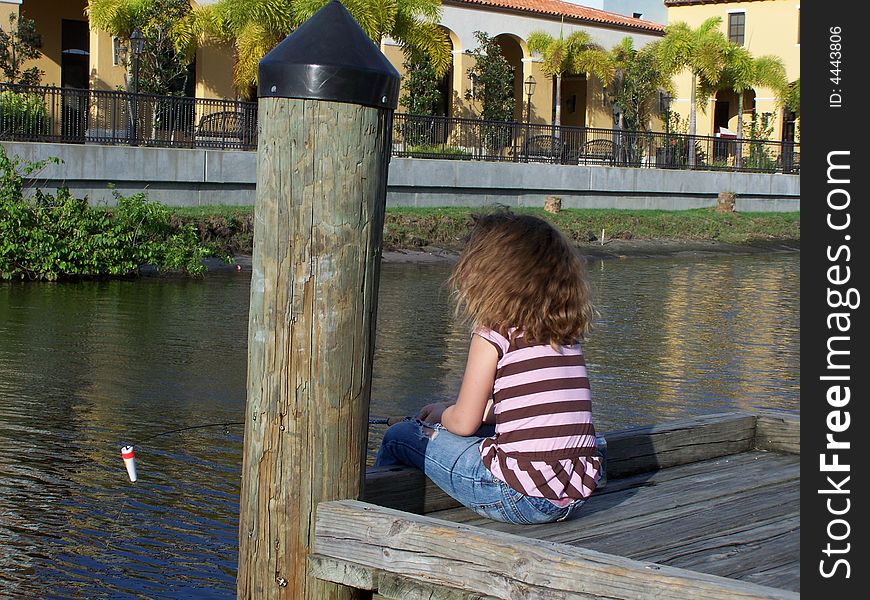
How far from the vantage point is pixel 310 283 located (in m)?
3.86

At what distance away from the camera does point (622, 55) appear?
38.6 metres

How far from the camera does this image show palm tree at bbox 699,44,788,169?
39.8 metres

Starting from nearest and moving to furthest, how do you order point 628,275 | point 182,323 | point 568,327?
point 568,327, point 182,323, point 628,275

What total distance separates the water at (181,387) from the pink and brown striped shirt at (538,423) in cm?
207

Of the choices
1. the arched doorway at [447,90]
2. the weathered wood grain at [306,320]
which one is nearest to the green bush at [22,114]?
the arched doorway at [447,90]

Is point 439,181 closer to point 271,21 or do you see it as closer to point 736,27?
point 271,21

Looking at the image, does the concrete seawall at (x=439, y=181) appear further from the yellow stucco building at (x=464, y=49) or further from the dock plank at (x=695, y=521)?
the dock plank at (x=695, y=521)

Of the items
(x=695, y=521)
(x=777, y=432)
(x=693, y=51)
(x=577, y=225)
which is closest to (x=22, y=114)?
(x=577, y=225)

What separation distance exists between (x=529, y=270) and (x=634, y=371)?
25.4ft

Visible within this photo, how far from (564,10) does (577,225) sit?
14565 mm

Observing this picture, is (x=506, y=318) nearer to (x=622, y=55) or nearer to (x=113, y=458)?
(x=113, y=458)

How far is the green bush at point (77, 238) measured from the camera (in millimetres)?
15867

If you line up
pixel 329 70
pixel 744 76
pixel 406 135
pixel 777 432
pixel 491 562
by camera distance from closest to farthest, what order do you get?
pixel 491 562, pixel 329 70, pixel 777 432, pixel 406 135, pixel 744 76
